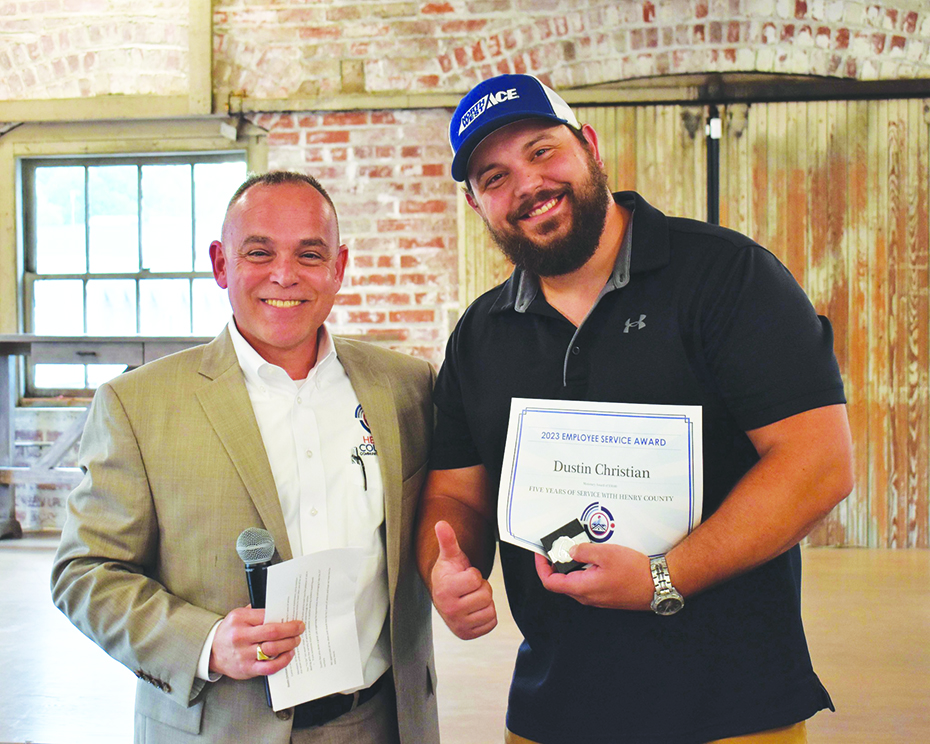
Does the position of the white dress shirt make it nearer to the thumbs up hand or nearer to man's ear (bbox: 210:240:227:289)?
man's ear (bbox: 210:240:227:289)

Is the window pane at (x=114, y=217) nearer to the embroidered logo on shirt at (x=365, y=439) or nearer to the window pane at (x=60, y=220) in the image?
the window pane at (x=60, y=220)

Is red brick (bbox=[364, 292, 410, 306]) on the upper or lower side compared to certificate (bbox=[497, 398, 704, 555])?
upper

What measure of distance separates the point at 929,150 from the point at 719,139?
113 centimetres

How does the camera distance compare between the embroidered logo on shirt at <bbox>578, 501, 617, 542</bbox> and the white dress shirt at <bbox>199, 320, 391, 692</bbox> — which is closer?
the embroidered logo on shirt at <bbox>578, 501, 617, 542</bbox>

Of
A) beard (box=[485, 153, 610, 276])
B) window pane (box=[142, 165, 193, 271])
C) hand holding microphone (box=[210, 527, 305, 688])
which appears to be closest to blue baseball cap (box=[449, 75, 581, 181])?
beard (box=[485, 153, 610, 276])

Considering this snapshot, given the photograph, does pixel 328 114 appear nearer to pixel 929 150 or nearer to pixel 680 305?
pixel 929 150

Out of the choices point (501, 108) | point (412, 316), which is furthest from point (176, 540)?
point (412, 316)

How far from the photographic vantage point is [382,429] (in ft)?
5.41

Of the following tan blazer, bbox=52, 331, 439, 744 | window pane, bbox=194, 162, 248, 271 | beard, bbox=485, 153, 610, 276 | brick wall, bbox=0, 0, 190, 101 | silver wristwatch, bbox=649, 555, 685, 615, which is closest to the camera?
silver wristwatch, bbox=649, 555, 685, 615

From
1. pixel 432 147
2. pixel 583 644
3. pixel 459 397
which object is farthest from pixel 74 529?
pixel 432 147

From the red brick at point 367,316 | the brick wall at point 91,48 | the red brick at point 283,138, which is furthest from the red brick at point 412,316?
the brick wall at point 91,48

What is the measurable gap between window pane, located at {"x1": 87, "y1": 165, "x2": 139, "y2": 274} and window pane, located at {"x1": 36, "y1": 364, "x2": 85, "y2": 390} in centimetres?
66

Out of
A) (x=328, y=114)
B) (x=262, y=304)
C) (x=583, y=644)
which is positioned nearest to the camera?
(x=583, y=644)

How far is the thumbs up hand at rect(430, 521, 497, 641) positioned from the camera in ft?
4.59
